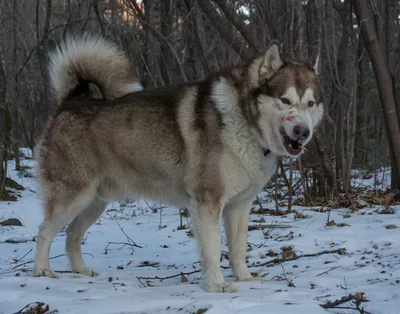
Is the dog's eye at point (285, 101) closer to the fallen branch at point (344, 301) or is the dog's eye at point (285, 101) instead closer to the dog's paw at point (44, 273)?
the fallen branch at point (344, 301)

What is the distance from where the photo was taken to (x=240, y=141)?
3.56m

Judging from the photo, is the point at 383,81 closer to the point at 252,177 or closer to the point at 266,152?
the point at 266,152

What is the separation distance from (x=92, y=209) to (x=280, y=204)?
9.74 ft

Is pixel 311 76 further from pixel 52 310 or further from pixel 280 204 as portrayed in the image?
pixel 280 204

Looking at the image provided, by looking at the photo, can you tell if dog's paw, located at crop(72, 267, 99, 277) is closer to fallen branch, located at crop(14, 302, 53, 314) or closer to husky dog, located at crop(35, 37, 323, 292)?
husky dog, located at crop(35, 37, 323, 292)

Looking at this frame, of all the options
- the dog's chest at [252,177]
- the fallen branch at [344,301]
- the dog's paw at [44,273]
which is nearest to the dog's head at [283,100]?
the dog's chest at [252,177]

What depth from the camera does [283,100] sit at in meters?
3.41

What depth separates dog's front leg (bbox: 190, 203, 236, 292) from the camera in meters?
3.47

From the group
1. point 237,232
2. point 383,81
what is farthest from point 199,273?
point 383,81

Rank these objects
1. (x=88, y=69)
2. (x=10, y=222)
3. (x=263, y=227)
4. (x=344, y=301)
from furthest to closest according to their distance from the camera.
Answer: (x=10, y=222), (x=263, y=227), (x=88, y=69), (x=344, y=301)

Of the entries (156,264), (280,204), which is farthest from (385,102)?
(156,264)

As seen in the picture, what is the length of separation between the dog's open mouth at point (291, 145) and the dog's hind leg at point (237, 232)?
56 cm

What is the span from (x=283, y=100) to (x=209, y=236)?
1.04 m

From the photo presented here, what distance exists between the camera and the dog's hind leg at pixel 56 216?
3945 millimetres
